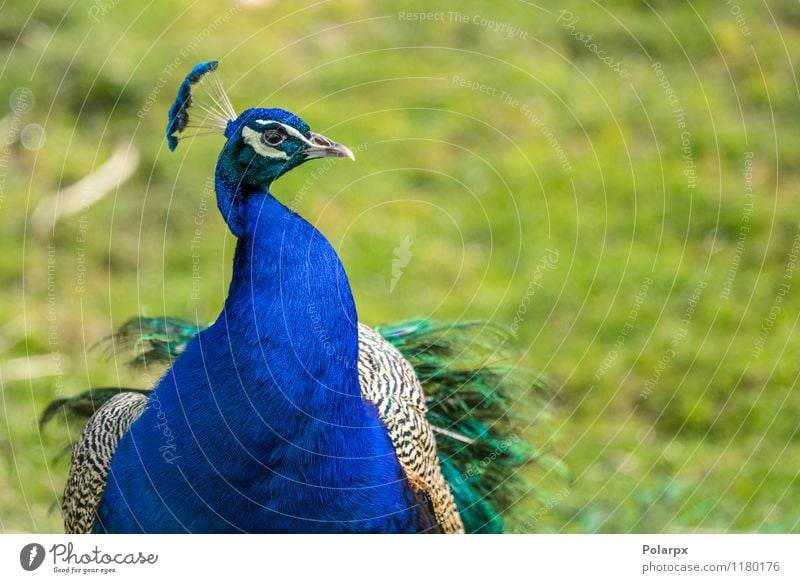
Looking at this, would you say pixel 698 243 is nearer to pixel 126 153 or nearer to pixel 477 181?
pixel 477 181

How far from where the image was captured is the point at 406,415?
2.48 meters

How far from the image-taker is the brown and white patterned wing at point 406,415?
2.41 metres

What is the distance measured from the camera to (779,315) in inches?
159

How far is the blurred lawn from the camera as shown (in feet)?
12.0

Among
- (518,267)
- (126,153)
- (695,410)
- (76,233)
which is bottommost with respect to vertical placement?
(695,410)

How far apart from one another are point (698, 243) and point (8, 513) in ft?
8.49

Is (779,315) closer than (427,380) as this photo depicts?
No

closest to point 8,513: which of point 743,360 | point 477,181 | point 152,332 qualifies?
point 152,332
